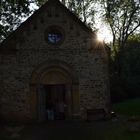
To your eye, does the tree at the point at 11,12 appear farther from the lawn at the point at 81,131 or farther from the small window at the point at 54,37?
the lawn at the point at 81,131

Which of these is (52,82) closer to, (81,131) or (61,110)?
(61,110)

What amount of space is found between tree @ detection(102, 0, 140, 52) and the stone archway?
17.7 metres

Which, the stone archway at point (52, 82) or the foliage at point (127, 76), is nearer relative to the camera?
the stone archway at point (52, 82)

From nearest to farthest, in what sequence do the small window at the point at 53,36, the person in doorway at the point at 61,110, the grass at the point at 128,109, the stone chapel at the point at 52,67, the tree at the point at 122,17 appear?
the stone chapel at the point at 52,67 < the small window at the point at 53,36 < the person in doorway at the point at 61,110 < the grass at the point at 128,109 < the tree at the point at 122,17

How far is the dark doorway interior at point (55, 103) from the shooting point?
22.6 metres

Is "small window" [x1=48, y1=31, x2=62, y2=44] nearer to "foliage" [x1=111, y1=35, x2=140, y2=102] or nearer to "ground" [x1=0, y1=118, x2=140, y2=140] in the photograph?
"ground" [x1=0, y1=118, x2=140, y2=140]

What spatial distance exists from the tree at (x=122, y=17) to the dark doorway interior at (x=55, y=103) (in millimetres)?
15199

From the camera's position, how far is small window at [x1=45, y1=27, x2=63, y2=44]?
72.1 ft

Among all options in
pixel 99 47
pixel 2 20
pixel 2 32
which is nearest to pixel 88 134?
pixel 99 47

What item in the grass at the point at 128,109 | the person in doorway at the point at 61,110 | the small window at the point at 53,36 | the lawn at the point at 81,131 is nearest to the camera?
the lawn at the point at 81,131

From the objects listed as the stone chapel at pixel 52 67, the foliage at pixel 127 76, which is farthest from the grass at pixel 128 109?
the stone chapel at pixel 52 67

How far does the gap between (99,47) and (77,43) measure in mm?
1454

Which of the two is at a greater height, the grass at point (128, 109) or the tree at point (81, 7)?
the tree at point (81, 7)

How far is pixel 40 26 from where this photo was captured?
→ 72.0 feet
